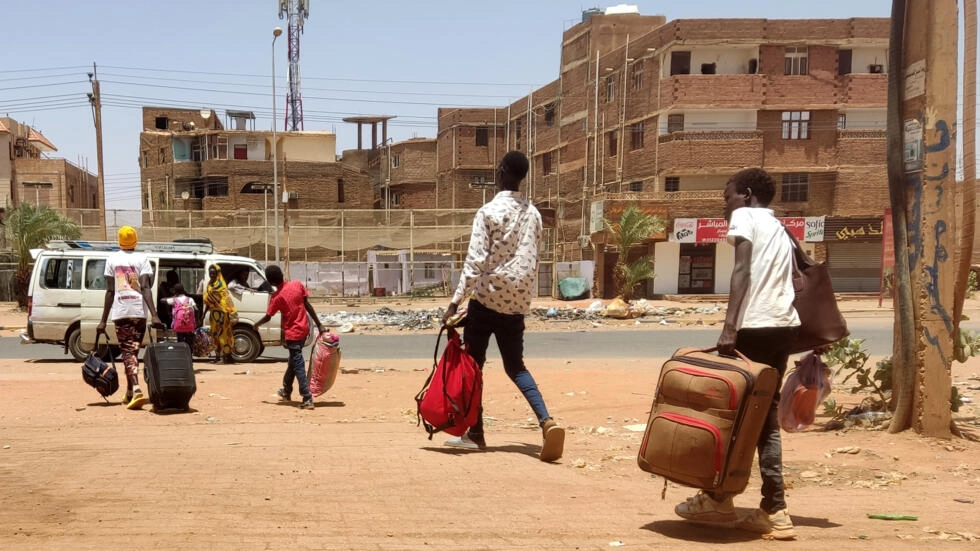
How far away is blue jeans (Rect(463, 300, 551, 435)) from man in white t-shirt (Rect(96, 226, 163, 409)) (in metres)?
3.97

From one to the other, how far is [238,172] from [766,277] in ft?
174

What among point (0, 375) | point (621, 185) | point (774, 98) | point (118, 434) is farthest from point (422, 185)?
point (118, 434)

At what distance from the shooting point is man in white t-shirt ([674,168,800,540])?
396cm

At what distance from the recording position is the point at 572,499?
179 inches

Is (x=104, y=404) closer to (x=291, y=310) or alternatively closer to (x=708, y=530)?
(x=291, y=310)

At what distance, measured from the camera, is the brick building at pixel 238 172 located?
53562 millimetres

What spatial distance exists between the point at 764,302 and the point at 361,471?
270cm

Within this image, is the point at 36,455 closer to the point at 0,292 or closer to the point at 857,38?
the point at 0,292

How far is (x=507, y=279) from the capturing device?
18.3ft

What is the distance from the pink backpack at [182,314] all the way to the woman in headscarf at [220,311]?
5.42ft

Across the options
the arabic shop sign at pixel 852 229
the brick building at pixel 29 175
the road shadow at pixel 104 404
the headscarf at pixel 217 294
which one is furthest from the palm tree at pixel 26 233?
the arabic shop sign at pixel 852 229

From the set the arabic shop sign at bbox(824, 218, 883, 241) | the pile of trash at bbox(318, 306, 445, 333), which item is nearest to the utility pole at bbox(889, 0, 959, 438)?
the pile of trash at bbox(318, 306, 445, 333)

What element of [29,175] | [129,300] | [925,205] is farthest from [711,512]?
[29,175]

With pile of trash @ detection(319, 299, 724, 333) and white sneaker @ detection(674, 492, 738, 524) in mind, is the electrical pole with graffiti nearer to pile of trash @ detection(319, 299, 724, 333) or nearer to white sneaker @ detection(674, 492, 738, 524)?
white sneaker @ detection(674, 492, 738, 524)
